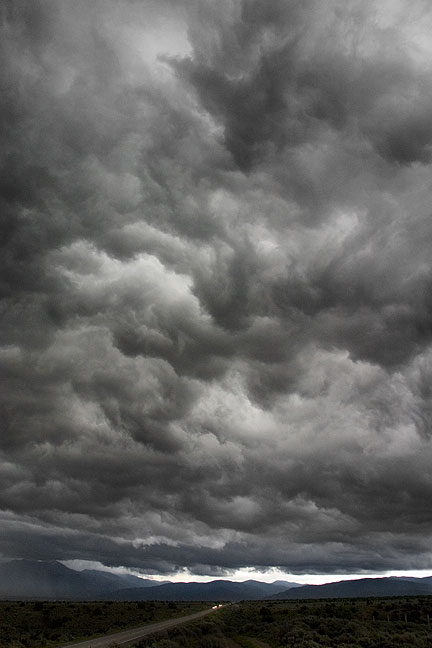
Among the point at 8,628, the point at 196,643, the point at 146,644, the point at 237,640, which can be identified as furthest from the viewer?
the point at 8,628

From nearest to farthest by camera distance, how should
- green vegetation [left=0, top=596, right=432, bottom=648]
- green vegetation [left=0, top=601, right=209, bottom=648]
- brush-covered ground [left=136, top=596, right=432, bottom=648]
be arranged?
brush-covered ground [left=136, top=596, right=432, bottom=648], green vegetation [left=0, top=596, right=432, bottom=648], green vegetation [left=0, top=601, right=209, bottom=648]

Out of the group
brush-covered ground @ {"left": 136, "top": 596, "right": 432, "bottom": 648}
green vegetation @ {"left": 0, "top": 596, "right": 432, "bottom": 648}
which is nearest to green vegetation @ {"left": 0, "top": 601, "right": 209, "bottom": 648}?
green vegetation @ {"left": 0, "top": 596, "right": 432, "bottom": 648}

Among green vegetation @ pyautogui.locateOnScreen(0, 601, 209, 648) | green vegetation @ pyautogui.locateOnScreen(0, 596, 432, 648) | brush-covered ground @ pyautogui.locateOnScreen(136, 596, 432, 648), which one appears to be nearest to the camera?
brush-covered ground @ pyautogui.locateOnScreen(136, 596, 432, 648)

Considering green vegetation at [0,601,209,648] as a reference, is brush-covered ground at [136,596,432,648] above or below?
above

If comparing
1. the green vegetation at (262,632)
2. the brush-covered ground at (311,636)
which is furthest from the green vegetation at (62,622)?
the brush-covered ground at (311,636)

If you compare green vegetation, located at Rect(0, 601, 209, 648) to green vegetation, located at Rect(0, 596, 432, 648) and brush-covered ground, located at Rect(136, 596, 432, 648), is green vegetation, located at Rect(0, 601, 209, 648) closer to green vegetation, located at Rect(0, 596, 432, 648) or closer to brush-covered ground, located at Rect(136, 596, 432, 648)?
green vegetation, located at Rect(0, 596, 432, 648)

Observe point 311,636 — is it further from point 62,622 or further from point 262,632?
point 62,622

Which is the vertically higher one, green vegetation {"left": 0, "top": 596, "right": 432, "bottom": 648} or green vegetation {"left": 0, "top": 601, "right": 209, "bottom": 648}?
green vegetation {"left": 0, "top": 596, "right": 432, "bottom": 648}

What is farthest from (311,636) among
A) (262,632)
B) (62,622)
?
(62,622)

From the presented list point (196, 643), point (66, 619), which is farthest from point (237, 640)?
point (66, 619)

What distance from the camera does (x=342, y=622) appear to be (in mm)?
73688

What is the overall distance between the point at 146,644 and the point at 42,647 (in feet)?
43.3

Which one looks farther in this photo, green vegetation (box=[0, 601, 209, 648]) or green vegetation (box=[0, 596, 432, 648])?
green vegetation (box=[0, 601, 209, 648])

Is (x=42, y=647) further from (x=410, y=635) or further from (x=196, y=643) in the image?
(x=410, y=635)
